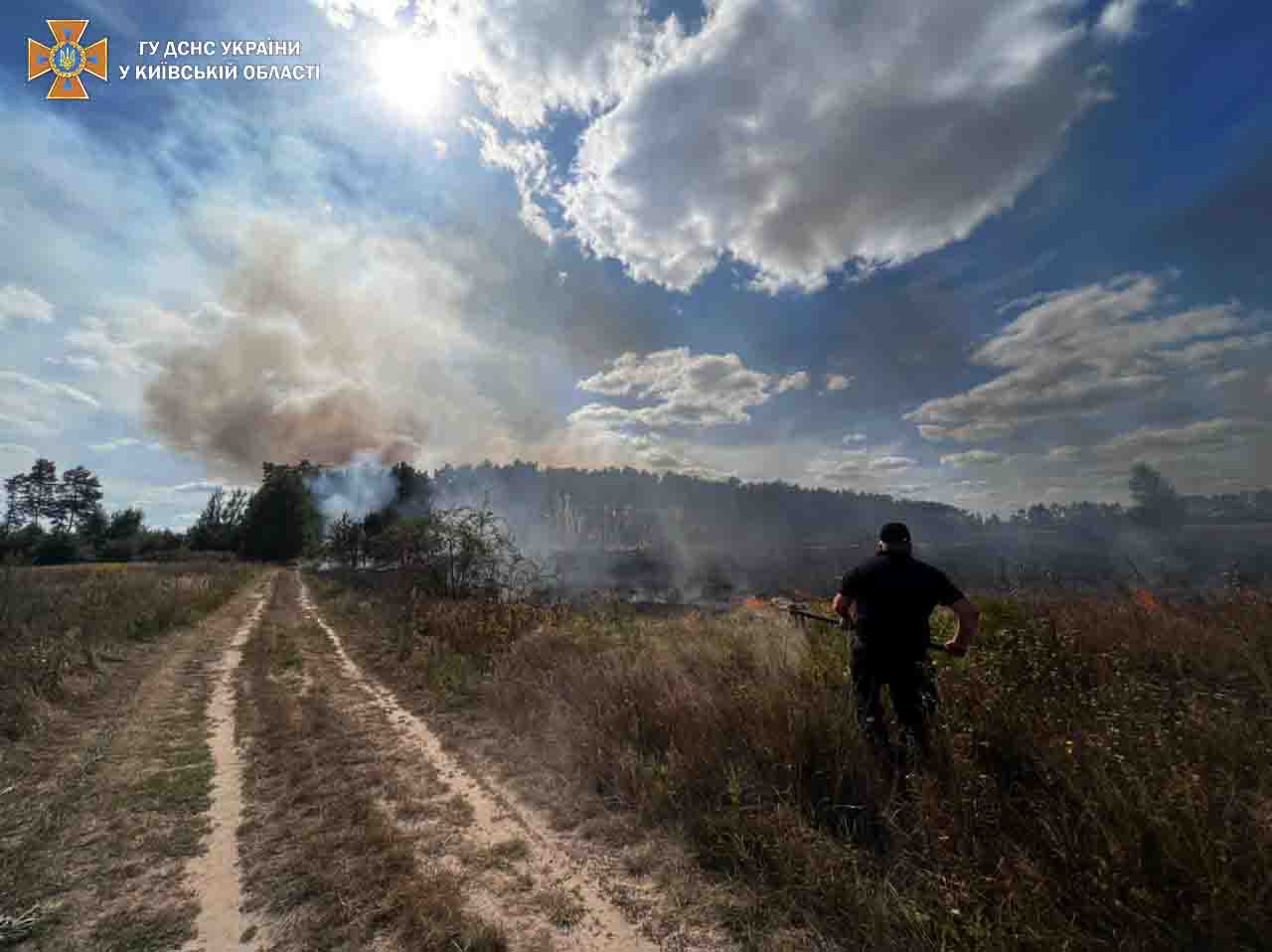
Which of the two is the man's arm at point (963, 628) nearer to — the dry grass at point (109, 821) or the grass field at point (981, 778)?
the grass field at point (981, 778)

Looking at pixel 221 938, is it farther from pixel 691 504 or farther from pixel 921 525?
pixel 921 525

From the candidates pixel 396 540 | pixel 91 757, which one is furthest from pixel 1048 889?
pixel 396 540

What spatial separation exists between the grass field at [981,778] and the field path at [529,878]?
0.67 m

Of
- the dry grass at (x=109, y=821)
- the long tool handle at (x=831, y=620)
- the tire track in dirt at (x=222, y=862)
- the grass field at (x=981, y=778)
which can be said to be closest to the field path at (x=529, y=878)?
the grass field at (x=981, y=778)

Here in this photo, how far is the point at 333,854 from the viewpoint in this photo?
12.8 ft

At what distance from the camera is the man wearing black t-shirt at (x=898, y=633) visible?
4277mm

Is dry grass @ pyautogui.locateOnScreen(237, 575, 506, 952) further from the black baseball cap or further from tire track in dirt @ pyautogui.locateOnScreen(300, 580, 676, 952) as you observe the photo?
the black baseball cap

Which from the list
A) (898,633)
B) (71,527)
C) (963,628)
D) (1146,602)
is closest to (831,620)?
(898,633)

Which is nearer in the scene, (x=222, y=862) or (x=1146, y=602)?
(x=222, y=862)

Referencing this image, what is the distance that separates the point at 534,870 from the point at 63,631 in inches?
548

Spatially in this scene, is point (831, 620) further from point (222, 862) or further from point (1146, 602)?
point (1146, 602)

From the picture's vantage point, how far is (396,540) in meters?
19.4

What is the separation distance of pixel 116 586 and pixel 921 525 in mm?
128721

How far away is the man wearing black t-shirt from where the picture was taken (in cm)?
428
